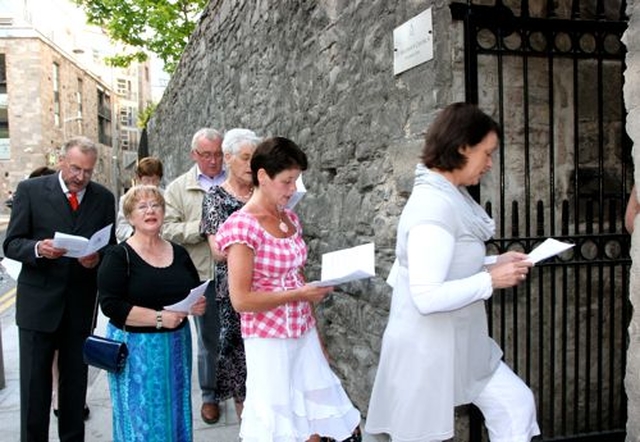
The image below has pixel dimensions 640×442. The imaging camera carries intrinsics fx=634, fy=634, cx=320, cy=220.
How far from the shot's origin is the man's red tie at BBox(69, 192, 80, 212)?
12.2 feet

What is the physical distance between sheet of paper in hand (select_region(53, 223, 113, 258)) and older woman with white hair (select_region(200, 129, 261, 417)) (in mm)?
645

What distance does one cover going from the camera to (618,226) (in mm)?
4020

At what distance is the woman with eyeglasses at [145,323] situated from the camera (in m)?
3.03

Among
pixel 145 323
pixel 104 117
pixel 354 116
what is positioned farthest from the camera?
pixel 104 117

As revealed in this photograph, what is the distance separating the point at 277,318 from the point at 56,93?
43.3 meters

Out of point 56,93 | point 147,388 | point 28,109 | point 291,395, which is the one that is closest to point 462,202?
point 291,395

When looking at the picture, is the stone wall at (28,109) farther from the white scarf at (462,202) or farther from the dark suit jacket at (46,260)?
the white scarf at (462,202)

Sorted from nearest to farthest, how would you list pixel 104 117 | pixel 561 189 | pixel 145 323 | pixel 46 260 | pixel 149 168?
pixel 145 323
pixel 46 260
pixel 561 189
pixel 149 168
pixel 104 117

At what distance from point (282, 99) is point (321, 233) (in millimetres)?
1566

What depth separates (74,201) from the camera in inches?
147

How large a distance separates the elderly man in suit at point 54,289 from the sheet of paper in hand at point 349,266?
169 cm

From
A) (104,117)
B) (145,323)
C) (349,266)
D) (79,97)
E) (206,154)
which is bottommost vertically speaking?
(145,323)

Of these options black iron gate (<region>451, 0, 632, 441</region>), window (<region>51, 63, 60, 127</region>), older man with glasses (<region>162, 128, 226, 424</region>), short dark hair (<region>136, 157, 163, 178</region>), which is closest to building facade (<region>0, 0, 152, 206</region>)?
window (<region>51, 63, 60, 127</region>)

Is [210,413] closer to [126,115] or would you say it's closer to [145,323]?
[145,323]
